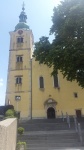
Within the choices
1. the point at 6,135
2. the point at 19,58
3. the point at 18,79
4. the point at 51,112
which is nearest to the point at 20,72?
the point at 18,79

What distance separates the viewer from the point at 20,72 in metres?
30.0

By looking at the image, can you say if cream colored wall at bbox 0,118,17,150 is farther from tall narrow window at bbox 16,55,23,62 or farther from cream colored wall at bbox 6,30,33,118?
tall narrow window at bbox 16,55,23,62

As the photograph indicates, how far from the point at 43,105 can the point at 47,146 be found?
15.6 m

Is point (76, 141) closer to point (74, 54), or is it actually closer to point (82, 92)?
point (74, 54)

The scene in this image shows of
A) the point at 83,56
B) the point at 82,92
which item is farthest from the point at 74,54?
the point at 82,92

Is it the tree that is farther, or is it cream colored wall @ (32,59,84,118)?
cream colored wall @ (32,59,84,118)

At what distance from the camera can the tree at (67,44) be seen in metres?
16.8

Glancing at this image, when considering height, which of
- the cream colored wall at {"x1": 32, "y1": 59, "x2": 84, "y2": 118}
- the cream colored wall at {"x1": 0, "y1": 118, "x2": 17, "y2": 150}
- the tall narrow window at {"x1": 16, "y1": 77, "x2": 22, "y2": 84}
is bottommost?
the cream colored wall at {"x1": 0, "y1": 118, "x2": 17, "y2": 150}

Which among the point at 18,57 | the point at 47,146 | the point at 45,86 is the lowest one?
the point at 47,146

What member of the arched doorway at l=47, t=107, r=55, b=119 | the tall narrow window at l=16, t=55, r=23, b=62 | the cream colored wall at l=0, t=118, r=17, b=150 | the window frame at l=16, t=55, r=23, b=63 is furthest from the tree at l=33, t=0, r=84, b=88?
the tall narrow window at l=16, t=55, r=23, b=62

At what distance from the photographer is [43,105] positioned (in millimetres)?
28094

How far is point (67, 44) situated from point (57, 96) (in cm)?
1209

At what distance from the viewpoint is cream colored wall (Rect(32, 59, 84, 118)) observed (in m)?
27.7

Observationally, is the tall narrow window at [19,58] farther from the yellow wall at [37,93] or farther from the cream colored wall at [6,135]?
the cream colored wall at [6,135]
